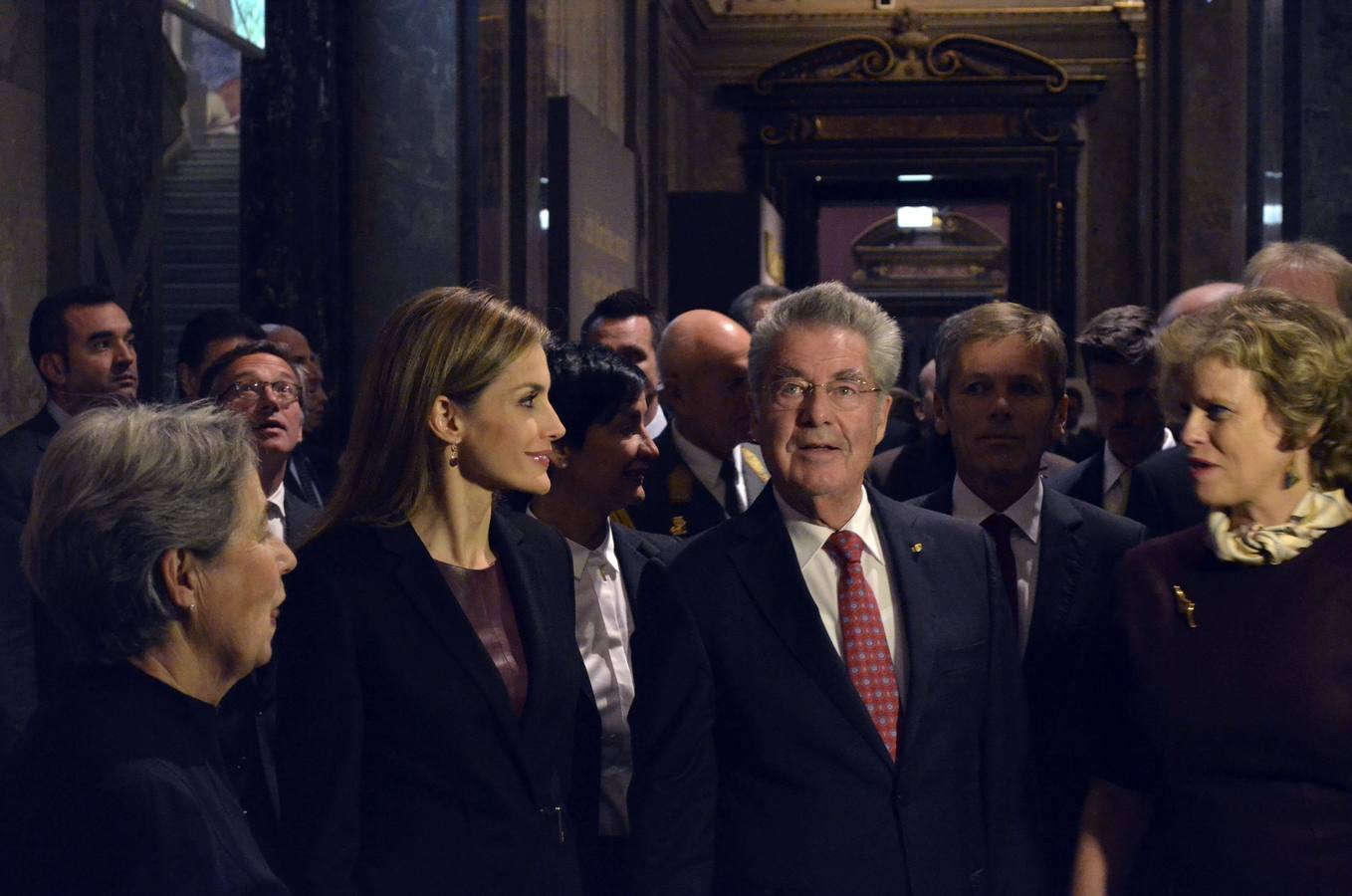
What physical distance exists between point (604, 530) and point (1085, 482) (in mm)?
1279

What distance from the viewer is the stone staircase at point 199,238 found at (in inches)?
440

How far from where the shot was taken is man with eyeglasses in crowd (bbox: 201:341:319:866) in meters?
3.51

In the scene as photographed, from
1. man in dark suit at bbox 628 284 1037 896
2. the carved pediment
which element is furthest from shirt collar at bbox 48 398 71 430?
the carved pediment

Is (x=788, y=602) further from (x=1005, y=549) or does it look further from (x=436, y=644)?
(x=1005, y=549)

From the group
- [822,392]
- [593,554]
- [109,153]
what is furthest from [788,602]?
[109,153]

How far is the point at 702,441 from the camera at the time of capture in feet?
14.3

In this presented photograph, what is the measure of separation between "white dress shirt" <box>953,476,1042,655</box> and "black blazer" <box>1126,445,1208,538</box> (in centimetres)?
27

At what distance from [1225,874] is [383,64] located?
18.2 ft

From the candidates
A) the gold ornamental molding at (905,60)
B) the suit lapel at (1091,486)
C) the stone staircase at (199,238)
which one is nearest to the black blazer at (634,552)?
the suit lapel at (1091,486)

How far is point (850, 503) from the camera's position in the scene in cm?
296

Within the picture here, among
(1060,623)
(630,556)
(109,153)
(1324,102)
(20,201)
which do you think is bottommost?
(1060,623)

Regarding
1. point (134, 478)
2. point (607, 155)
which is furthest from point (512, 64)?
point (134, 478)

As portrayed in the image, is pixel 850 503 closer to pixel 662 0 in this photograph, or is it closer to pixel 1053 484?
pixel 1053 484

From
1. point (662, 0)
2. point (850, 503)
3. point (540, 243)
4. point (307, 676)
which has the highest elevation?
point (662, 0)
